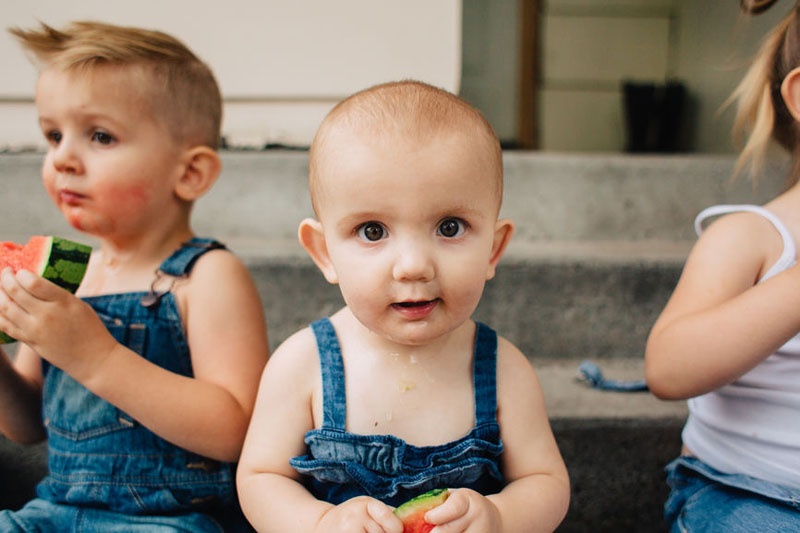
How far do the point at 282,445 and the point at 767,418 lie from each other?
3.04 ft

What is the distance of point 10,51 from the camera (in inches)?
122

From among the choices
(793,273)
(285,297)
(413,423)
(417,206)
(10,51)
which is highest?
(10,51)

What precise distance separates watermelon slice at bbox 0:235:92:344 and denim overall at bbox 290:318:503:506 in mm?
517

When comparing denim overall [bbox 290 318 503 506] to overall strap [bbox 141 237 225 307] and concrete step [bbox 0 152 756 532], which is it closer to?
overall strap [bbox 141 237 225 307]

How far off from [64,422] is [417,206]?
34.6 inches

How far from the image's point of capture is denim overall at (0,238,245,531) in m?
1.30

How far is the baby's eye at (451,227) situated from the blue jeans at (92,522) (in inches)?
29.5

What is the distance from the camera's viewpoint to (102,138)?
1.35 m

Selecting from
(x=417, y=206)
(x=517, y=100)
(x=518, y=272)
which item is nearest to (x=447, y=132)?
(x=417, y=206)

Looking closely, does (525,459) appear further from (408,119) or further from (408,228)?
(408,119)

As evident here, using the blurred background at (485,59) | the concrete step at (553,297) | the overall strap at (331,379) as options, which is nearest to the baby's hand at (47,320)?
the overall strap at (331,379)

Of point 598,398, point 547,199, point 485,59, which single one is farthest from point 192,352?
point 485,59

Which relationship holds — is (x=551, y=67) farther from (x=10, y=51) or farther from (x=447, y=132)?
(x=447, y=132)

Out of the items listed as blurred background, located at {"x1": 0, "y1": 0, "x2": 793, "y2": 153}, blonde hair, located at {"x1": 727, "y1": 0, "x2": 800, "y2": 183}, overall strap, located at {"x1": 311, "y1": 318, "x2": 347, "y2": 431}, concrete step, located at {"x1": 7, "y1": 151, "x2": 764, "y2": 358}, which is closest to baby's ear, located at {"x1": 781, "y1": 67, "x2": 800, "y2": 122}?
blonde hair, located at {"x1": 727, "y1": 0, "x2": 800, "y2": 183}
